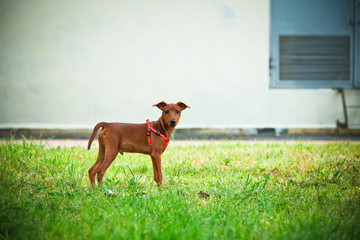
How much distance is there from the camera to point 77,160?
15.5 feet

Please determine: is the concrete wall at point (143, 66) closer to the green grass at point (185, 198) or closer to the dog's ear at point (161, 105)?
the green grass at point (185, 198)

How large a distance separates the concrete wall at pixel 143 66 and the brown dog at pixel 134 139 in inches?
175

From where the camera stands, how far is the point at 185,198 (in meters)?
3.19

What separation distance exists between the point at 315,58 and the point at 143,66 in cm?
429

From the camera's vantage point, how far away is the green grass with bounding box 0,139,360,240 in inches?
Result: 96.7

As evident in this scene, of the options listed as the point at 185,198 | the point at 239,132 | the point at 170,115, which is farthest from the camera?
the point at 239,132

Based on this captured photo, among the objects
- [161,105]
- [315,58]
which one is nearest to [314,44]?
[315,58]

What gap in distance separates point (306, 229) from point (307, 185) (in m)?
1.34

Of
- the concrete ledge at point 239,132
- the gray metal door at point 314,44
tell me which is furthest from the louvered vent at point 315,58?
the concrete ledge at point 239,132

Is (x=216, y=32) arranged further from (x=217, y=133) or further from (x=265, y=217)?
(x=265, y=217)

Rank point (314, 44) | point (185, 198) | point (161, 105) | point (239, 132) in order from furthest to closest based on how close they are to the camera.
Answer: point (314, 44) < point (239, 132) < point (161, 105) < point (185, 198)

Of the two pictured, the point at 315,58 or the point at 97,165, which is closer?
the point at 97,165

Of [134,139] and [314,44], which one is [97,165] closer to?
[134,139]

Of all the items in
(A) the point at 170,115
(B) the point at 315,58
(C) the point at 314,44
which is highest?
(C) the point at 314,44
